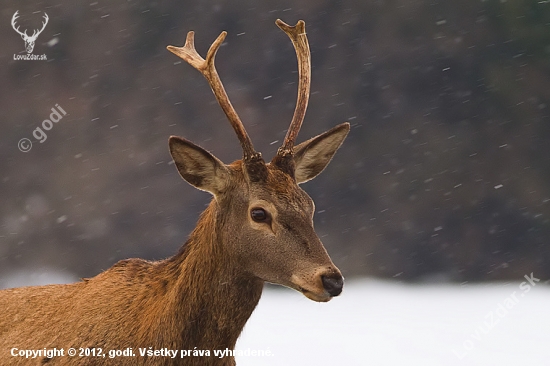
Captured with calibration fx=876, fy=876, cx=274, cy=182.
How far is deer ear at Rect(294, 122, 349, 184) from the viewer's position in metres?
4.83

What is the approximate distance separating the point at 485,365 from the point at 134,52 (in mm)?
9613

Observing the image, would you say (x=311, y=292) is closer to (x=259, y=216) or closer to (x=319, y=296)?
(x=319, y=296)

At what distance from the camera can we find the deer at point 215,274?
Answer: 4.32 metres

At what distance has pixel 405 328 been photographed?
31.4 feet

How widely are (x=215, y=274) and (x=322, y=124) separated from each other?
1066cm

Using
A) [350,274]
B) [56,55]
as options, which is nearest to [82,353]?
[350,274]

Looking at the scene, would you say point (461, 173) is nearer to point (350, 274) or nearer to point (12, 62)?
point (350, 274)

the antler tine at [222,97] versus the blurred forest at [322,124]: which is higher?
the antler tine at [222,97]

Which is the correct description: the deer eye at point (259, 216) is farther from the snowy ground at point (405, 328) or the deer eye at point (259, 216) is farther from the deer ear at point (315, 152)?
the snowy ground at point (405, 328)

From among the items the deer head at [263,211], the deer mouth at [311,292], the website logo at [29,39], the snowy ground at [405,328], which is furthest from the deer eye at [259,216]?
the website logo at [29,39]

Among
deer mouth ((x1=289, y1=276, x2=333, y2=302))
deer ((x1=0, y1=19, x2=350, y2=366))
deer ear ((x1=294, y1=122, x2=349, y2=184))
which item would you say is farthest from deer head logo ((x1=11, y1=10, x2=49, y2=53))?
deer mouth ((x1=289, y1=276, x2=333, y2=302))

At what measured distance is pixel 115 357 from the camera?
4.53 metres

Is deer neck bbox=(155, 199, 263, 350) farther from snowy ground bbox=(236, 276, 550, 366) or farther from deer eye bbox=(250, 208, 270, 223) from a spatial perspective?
snowy ground bbox=(236, 276, 550, 366)

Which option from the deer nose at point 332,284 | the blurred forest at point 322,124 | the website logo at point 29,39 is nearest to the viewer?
the deer nose at point 332,284
